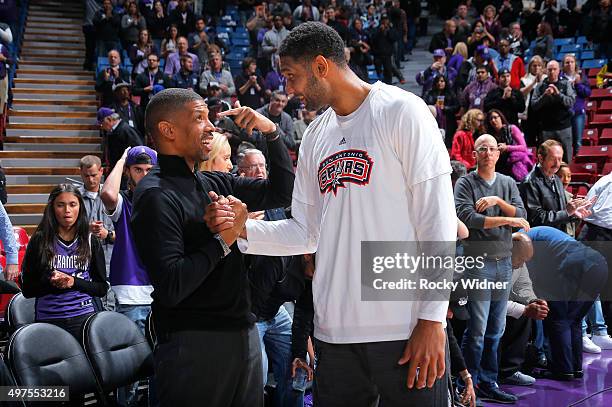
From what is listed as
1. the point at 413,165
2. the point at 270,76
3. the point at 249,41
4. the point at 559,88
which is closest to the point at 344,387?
the point at 413,165

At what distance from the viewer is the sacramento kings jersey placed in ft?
14.0

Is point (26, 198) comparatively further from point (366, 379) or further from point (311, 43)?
point (366, 379)

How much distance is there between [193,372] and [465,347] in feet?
10.2

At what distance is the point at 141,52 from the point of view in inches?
459

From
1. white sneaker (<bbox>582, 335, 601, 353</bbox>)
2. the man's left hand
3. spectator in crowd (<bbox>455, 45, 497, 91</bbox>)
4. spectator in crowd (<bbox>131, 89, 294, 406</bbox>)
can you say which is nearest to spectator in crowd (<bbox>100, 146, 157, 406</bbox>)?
spectator in crowd (<bbox>131, 89, 294, 406</bbox>)

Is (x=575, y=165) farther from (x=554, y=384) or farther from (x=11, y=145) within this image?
(x=11, y=145)

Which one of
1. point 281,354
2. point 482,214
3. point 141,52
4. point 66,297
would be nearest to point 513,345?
point 482,214

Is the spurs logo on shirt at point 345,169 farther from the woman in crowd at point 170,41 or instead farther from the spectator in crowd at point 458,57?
the woman in crowd at point 170,41

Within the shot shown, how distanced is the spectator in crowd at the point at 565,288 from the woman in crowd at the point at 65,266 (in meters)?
3.41

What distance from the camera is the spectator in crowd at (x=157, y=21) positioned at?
13477 millimetres

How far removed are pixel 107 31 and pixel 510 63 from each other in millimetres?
7262

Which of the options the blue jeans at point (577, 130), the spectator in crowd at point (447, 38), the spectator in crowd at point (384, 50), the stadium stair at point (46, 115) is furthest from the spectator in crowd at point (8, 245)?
the spectator in crowd at point (447, 38)

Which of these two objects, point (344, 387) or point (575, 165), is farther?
point (575, 165)

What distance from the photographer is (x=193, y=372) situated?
2.30m
